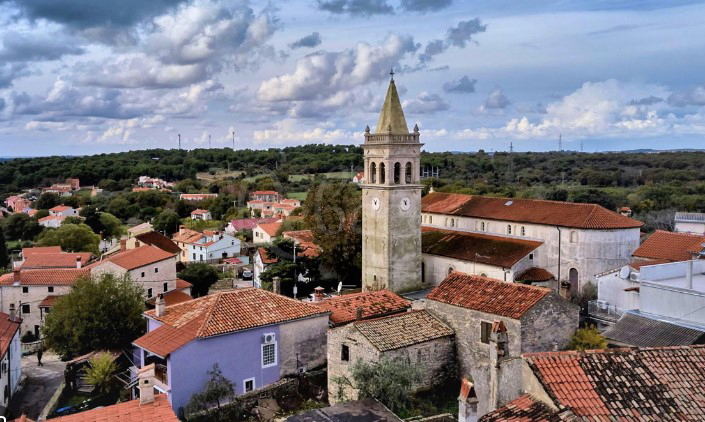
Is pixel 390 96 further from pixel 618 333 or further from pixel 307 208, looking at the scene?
pixel 618 333

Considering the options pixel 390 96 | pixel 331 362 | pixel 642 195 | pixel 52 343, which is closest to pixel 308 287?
pixel 390 96

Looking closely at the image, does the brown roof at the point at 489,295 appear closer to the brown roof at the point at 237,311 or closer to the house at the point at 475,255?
the brown roof at the point at 237,311

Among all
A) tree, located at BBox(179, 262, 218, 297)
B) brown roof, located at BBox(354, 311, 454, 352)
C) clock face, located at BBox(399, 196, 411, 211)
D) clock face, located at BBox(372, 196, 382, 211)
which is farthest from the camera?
tree, located at BBox(179, 262, 218, 297)

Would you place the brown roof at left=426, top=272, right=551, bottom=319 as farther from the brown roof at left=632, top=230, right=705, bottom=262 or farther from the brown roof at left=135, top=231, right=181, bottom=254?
the brown roof at left=135, top=231, right=181, bottom=254

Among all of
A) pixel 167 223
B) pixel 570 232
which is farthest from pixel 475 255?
pixel 167 223

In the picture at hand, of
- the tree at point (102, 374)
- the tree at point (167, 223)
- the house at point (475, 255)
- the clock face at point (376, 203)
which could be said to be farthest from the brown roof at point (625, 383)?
the tree at point (167, 223)

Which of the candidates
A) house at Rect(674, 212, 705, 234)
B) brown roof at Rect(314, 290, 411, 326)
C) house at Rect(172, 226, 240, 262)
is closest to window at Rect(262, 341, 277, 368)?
brown roof at Rect(314, 290, 411, 326)

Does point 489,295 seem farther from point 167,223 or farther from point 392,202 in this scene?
point 167,223
